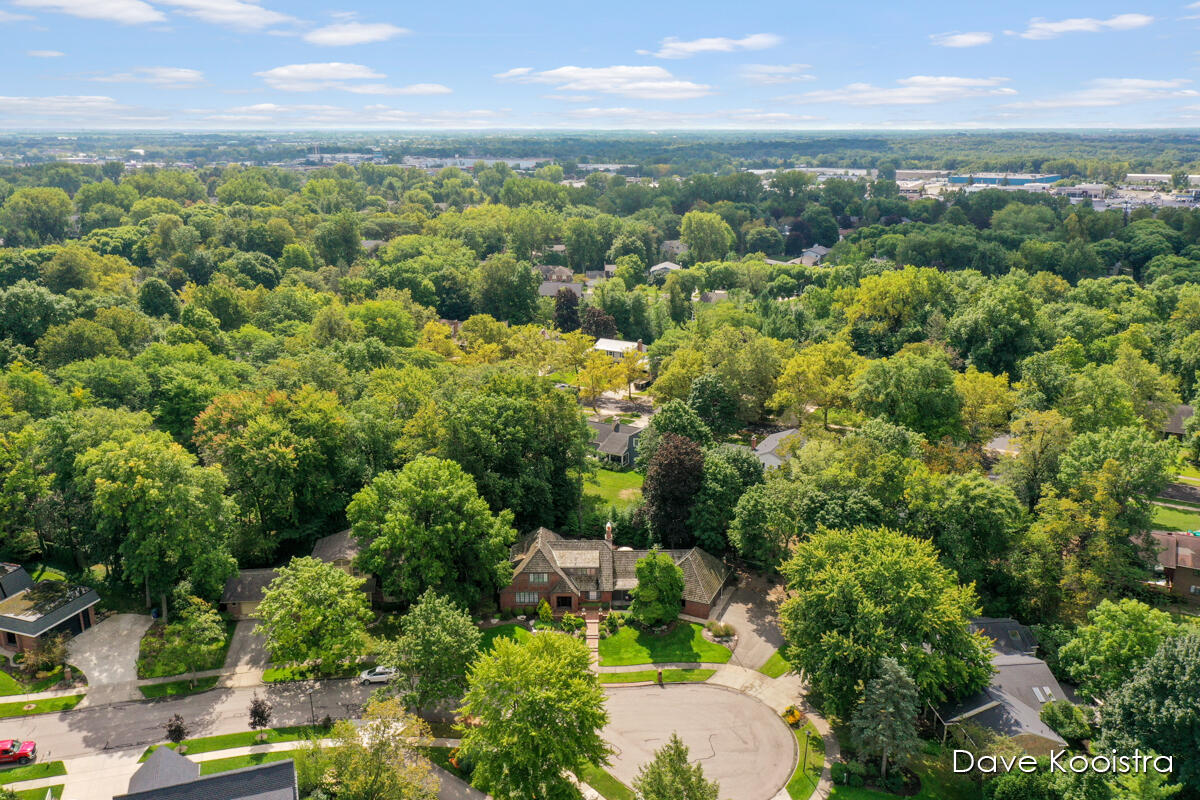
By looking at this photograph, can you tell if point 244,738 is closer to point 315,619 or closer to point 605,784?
point 315,619

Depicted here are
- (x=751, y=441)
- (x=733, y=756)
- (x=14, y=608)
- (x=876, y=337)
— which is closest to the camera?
(x=733, y=756)

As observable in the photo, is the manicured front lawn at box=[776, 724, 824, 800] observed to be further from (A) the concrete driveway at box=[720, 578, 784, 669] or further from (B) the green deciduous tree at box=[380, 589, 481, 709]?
(B) the green deciduous tree at box=[380, 589, 481, 709]

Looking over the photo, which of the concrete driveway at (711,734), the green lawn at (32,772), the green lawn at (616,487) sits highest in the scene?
the green lawn at (616,487)

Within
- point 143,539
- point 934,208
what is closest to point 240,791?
point 143,539

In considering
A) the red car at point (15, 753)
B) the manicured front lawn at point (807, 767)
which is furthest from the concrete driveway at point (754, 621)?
the red car at point (15, 753)

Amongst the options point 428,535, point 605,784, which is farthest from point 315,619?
point 605,784

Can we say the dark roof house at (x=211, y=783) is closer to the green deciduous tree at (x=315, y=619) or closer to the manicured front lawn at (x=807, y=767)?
the green deciduous tree at (x=315, y=619)

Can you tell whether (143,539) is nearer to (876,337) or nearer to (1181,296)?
(876,337)

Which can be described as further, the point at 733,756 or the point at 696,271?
the point at 696,271
